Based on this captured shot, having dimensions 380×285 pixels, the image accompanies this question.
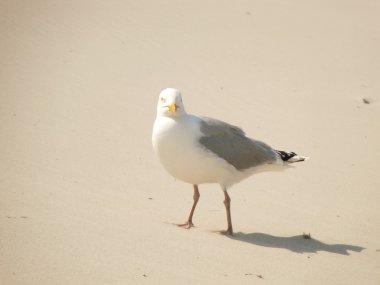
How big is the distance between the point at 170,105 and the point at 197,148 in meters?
0.55

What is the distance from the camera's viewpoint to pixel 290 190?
338 inches

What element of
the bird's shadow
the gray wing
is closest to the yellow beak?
the gray wing

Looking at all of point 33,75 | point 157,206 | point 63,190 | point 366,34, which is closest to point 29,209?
point 63,190

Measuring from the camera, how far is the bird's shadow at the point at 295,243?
6.94 m

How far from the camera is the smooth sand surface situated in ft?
19.4

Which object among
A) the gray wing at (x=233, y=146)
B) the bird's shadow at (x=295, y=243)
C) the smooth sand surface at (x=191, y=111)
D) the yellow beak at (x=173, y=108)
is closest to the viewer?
the smooth sand surface at (x=191, y=111)

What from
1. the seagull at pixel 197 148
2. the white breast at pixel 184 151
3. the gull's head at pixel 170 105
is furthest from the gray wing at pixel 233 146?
the gull's head at pixel 170 105

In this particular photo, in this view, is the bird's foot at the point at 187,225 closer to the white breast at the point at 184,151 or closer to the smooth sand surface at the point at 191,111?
the smooth sand surface at the point at 191,111

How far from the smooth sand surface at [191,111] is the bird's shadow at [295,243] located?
3cm

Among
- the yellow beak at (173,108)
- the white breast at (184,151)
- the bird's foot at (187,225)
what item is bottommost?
the bird's foot at (187,225)

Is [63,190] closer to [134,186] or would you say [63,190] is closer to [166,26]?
[134,186]

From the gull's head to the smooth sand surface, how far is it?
1.11m

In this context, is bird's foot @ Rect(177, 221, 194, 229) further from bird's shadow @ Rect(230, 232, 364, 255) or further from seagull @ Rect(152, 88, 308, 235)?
bird's shadow @ Rect(230, 232, 364, 255)

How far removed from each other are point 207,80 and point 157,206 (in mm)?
4386
